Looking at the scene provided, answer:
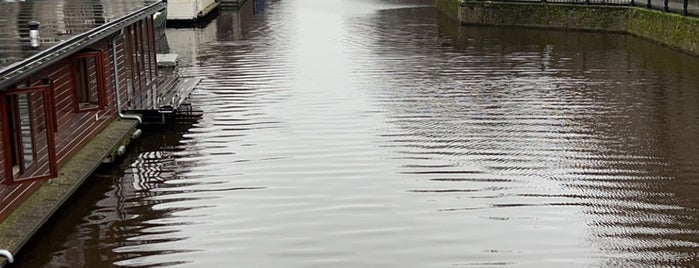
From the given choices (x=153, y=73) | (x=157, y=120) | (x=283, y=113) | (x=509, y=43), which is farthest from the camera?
(x=509, y=43)

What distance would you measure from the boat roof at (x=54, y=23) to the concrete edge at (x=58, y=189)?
1848mm

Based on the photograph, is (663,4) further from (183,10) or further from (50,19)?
(50,19)

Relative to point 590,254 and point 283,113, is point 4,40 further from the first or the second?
point 590,254

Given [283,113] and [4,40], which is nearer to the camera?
[4,40]

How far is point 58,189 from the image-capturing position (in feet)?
42.1

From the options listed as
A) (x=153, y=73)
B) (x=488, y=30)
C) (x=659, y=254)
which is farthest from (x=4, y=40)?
(x=488, y=30)

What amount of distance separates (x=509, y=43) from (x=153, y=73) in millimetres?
16350

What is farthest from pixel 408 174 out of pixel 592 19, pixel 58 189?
pixel 592 19

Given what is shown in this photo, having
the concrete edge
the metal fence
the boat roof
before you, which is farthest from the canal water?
the metal fence

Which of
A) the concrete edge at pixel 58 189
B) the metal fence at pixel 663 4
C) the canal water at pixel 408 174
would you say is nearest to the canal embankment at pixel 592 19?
the metal fence at pixel 663 4

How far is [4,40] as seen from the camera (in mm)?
14109

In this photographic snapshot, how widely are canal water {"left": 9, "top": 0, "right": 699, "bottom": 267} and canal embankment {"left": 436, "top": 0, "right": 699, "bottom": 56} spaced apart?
8.83 ft

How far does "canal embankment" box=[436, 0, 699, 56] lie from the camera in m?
29.3

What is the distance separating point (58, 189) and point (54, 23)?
500 cm
